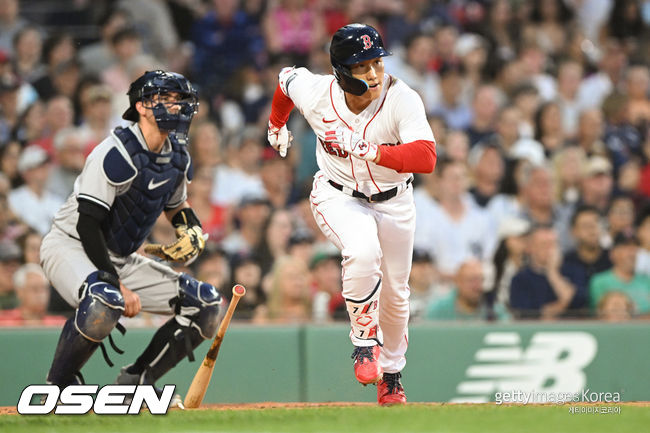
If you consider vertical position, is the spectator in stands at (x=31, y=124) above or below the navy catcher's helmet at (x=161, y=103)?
below

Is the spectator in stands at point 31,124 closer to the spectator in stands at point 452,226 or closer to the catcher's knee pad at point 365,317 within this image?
the spectator in stands at point 452,226

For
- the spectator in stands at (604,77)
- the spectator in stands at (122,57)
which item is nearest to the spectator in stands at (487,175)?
the spectator in stands at (604,77)

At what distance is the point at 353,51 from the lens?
5359mm

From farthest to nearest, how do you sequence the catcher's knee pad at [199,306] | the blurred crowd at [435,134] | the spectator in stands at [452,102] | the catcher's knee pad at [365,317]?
the spectator in stands at [452,102] < the blurred crowd at [435,134] < the catcher's knee pad at [199,306] < the catcher's knee pad at [365,317]

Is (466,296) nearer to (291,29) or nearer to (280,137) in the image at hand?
(280,137)

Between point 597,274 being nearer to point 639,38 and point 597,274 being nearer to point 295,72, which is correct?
point 295,72

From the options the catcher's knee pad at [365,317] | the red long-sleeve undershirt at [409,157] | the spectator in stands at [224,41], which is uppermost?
the red long-sleeve undershirt at [409,157]

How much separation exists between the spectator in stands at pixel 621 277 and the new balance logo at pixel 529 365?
97cm

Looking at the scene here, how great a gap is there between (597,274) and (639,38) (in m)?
4.67

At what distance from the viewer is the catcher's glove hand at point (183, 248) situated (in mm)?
5859

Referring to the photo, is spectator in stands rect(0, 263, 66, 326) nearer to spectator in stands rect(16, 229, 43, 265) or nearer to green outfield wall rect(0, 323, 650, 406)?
green outfield wall rect(0, 323, 650, 406)

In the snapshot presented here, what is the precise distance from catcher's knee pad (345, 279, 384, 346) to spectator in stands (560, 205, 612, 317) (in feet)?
11.0

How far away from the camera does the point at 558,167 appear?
995 centimetres

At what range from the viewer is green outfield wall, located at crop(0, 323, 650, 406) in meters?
7.21
